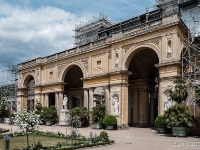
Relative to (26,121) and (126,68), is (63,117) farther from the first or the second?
(26,121)

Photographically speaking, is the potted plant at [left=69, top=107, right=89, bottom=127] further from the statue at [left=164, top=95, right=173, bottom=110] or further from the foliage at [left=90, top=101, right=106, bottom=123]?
the statue at [left=164, top=95, right=173, bottom=110]

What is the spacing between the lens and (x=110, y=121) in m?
21.3

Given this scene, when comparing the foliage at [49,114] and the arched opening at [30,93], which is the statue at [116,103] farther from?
the arched opening at [30,93]

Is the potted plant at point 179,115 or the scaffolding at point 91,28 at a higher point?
the scaffolding at point 91,28

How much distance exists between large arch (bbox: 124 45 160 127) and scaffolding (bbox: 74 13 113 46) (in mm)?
13528

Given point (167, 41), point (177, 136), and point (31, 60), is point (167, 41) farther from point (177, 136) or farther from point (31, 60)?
point (31, 60)

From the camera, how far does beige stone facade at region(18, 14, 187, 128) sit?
19.4m

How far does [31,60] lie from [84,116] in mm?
14249

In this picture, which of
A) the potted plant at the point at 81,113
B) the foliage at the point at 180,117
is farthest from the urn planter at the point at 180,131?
the potted plant at the point at 81,113

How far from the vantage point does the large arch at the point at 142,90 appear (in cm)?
2602

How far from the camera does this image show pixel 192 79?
20.0 metres

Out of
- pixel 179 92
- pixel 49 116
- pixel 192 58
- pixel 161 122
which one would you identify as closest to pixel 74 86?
pixel 49 116

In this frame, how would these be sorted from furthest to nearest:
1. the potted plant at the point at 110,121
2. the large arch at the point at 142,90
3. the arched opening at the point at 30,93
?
the arched opening at the point at 30,93
the large arch at the point at 142,90
the potted plant at the point at 110,121

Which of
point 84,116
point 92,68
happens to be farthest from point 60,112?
point 92,68
